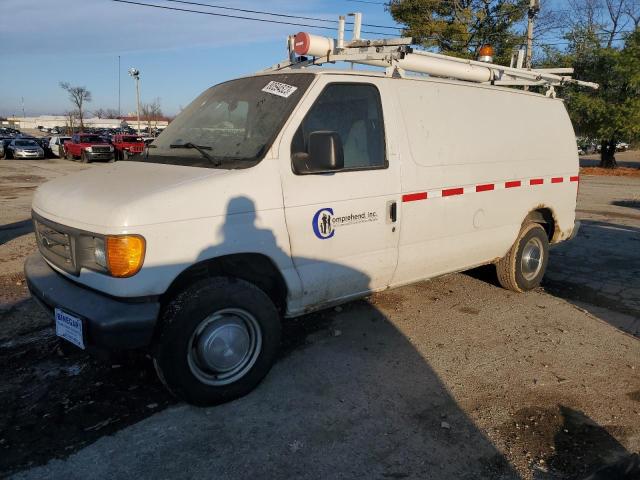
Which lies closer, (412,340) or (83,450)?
(83,450)

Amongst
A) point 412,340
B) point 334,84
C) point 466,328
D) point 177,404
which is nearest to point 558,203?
point 466,328

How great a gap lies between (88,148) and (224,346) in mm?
30105

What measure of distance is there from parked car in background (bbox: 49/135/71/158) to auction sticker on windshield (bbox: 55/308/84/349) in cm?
3529

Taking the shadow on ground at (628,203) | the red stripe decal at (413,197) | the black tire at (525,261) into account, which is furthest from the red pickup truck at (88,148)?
the red stripe decal at (413,197)

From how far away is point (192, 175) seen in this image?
3.19 meters

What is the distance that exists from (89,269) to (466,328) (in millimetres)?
3252

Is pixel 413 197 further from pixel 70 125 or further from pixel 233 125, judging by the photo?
pixel 70 125

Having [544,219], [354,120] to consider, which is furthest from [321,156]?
[544,219]

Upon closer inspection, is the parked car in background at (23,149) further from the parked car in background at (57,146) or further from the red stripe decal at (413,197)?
the red stripe decal at (413,197)

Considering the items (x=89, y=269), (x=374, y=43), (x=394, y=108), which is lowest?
(x=89, y=269)

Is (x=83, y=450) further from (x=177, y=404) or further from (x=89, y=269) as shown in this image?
(x=89, y=269)

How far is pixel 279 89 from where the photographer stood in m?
3.68

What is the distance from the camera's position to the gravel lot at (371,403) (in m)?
2.78

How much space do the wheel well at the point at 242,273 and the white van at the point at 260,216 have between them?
0.04ft
